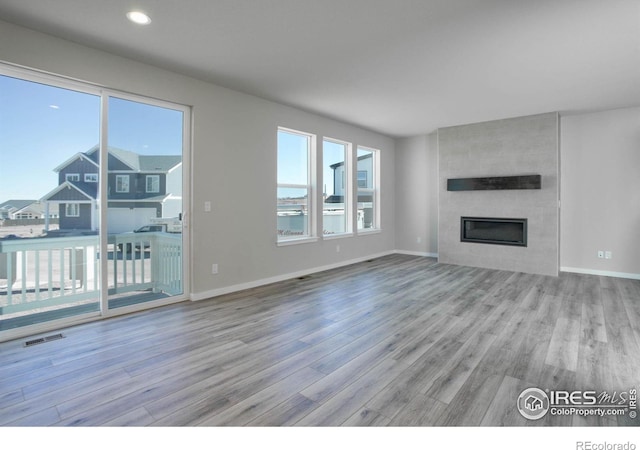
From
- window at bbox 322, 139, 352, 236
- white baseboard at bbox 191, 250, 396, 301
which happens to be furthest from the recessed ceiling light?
window at bbox 322, 139, 352, 236

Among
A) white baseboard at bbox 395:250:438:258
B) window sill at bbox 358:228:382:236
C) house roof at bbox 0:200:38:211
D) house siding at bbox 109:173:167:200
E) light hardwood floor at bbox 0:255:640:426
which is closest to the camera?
light hardwood floor at bbox 0:255:640:426

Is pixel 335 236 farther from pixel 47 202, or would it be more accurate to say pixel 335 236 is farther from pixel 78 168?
pixel 47 202

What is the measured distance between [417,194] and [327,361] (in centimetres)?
560

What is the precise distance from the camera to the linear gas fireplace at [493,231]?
18.3 ft

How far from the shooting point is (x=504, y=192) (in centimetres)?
570

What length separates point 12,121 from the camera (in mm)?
2824

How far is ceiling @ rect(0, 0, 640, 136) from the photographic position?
2.50m

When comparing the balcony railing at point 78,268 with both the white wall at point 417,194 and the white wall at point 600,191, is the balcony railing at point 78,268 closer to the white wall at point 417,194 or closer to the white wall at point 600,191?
the white wall at point 417,194

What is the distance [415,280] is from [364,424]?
3446 millimetres

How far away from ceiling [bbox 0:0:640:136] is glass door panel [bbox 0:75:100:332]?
2.07 ft

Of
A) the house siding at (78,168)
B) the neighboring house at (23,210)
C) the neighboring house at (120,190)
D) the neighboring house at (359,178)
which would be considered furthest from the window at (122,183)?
the neighboring house at (359,178)

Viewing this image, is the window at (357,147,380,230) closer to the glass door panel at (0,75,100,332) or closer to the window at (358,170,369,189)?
the window at (358,170,369,189)
